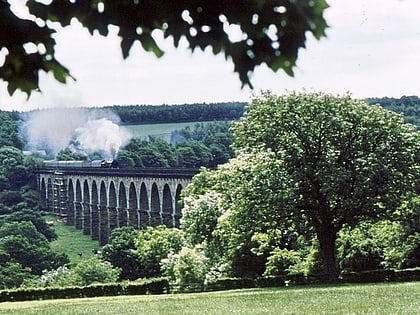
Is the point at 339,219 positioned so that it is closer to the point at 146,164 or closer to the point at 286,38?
the point at 286,38

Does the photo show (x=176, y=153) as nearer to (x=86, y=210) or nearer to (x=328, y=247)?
(x=86, y=210)

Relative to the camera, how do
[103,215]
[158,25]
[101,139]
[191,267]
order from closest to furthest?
[158,25], [191,267], [103,215], [101,139]

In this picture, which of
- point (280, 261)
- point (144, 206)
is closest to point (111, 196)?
point (144, 206)

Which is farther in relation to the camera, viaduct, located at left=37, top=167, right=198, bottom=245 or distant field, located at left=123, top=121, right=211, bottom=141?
distant field, located at left=123, top=121, right=211, bottom=141

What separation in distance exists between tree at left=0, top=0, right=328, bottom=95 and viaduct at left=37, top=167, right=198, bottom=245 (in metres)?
69.4

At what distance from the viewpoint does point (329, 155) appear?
28.4 meters

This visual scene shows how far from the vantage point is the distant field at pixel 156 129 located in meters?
179

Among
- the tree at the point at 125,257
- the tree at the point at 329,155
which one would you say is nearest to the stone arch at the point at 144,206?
the tree at the point at 125,257

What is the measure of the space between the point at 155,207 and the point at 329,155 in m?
55.0

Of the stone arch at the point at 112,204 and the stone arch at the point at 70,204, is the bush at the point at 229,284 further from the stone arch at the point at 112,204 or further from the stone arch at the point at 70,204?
the stone arch at the point at 70,204

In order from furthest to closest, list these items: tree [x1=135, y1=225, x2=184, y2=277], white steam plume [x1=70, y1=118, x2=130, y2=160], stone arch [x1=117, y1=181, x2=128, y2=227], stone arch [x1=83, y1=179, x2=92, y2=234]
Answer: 1. white steam plume [x1=70, y1=118, x2=130, y2=160]
2. stone arch [x1=83, y1=179, x2=92, y2=234]
3. stone arch [x1=117, y1=181, x2=128, y2=227]
4. tree [x1=135, y1=225, x2=184, y2=277]

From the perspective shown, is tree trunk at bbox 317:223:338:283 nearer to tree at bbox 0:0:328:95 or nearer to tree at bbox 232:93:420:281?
tree at bbox 232:93:420:281

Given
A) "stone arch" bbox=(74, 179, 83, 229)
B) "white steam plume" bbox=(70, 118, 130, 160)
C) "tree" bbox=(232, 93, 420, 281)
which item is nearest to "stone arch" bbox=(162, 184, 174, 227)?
"stone arch" bbox=(74, 179, 83, 229)

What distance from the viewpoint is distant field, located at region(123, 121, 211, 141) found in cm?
17888
